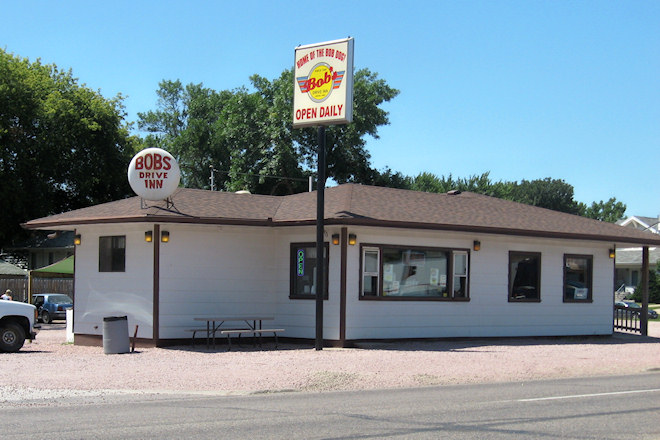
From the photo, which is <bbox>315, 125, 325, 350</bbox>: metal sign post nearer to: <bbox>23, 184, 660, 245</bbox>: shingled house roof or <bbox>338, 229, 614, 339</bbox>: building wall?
<bbox>23, 184, 660, 245</bbox>: shingled house roof

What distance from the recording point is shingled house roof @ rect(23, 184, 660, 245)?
62.2 feet

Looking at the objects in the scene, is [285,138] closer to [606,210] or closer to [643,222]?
[643,222]

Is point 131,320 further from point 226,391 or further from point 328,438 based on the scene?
point 328,438

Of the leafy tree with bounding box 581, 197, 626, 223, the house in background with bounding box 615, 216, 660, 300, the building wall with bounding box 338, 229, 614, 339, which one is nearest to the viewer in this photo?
the building wall with bounding box 338, 229, 614, 339

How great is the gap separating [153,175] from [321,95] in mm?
4585

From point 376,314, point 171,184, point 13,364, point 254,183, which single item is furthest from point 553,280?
point 254,183

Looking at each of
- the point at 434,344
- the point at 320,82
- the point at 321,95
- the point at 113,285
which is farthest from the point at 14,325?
Answer: the point at 434,344

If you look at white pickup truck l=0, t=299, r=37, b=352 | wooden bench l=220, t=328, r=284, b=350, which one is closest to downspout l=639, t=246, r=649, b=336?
wooden bench l=220, t=328, r=284, b=350

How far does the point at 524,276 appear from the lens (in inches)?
869

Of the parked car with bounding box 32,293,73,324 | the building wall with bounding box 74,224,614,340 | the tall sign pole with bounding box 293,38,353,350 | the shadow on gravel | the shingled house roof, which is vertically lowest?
the parked car with bounding box 32,293,73,324

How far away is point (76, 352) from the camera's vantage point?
18250 millimetres

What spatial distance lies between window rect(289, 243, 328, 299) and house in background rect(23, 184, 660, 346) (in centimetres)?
3

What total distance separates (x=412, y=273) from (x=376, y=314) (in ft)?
5.08

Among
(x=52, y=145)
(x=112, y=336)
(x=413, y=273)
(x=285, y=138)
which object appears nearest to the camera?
(x=112, y=336)
